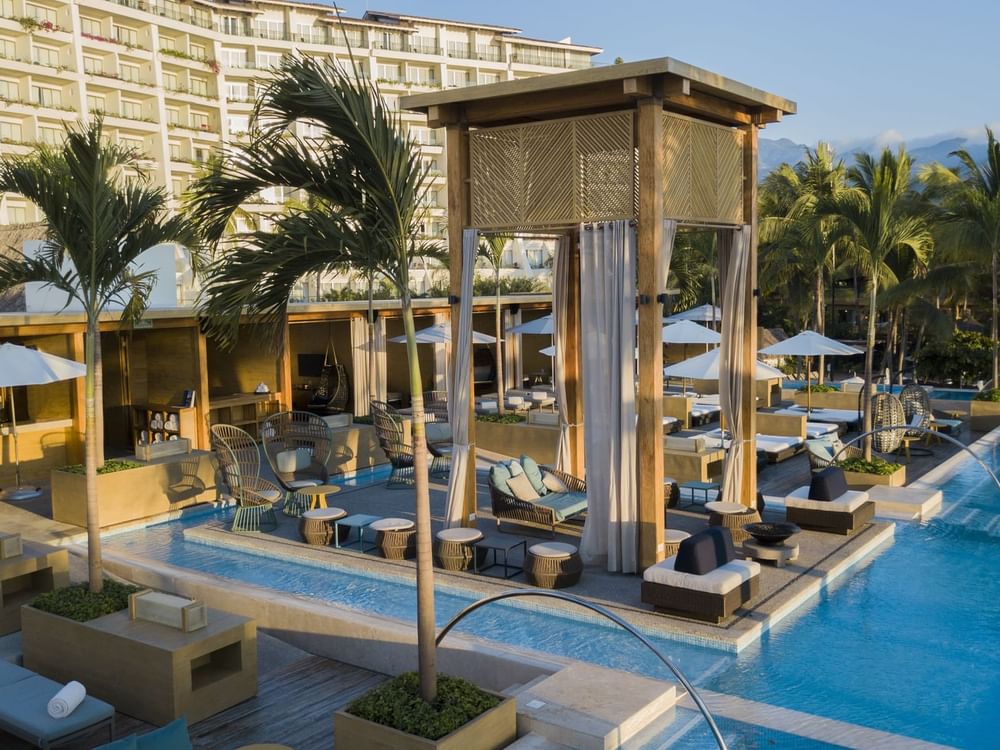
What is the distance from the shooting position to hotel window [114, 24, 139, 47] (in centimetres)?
5241

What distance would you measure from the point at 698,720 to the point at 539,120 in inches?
263

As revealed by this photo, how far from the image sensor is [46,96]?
4869cm

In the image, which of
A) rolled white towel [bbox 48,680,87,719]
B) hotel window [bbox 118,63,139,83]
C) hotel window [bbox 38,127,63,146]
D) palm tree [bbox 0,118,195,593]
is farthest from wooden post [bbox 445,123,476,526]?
hotel window [bbox 118,63,139,83]

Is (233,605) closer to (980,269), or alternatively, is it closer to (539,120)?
(539,120)

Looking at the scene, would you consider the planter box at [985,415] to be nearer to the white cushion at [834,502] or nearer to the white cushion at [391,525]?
the white cushion at [834,502]

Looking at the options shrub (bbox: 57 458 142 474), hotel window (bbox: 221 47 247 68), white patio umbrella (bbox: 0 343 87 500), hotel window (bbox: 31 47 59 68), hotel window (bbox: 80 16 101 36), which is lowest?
shrub (bbox: 57 458 142 474)

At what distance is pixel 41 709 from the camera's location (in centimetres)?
642

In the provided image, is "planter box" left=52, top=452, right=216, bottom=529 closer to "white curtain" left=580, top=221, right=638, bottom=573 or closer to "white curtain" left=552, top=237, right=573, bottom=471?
"white curtain" left=552, top=237, right=573, bottom=471

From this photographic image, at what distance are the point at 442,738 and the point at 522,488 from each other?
6133mm

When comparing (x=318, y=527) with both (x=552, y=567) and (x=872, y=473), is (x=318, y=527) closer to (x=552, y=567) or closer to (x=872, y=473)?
(x=552, y=567)

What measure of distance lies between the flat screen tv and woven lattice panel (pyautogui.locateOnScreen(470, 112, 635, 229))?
15.3m

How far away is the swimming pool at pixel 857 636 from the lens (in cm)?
704

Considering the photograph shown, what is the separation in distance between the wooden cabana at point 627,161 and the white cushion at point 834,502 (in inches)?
106

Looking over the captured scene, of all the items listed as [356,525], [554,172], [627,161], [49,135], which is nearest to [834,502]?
[627,161]
